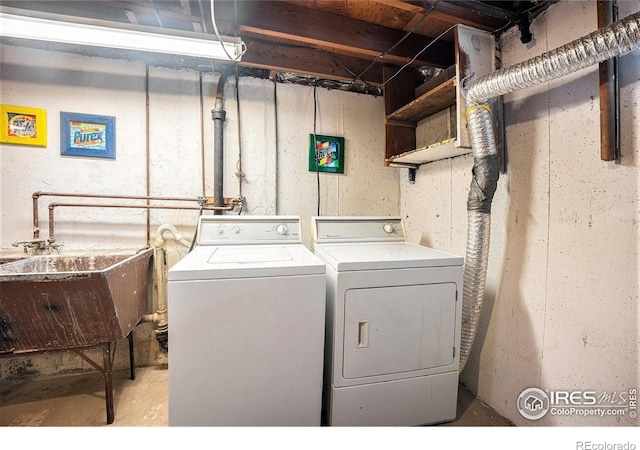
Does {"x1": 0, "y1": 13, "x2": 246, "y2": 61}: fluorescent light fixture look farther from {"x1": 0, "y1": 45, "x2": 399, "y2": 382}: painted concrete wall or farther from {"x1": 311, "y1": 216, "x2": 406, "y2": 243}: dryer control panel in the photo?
{"x1": 311, "y1": 216, "x2": 406, "y2": 243}: dryer control panel

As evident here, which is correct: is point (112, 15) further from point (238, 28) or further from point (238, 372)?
point (238, 372)

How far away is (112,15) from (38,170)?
1186mm

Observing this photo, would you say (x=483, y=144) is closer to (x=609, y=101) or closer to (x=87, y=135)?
(x=609, y=101)

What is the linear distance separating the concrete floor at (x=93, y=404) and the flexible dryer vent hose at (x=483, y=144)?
0.34 metres

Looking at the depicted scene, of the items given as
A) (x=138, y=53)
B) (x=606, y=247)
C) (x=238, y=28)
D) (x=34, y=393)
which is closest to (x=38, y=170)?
(x=138, y=53)

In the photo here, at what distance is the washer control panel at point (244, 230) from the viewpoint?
1716 mm

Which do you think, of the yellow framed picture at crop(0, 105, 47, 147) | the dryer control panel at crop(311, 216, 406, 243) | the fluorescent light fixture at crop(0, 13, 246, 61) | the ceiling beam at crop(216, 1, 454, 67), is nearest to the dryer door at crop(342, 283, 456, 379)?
the dryer control panel at crop(311, 216, 406, 243)

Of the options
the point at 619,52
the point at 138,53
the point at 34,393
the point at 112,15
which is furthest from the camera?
the point at 138,53

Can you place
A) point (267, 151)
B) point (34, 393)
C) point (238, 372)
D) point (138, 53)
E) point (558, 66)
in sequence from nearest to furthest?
point (558, 66)
point (238, 372)
point (34, 393)
point (138, 53)
point (267, 151)

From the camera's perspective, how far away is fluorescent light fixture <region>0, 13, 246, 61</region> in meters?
1.19

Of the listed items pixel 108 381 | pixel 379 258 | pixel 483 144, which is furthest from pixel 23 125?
pixel 483 144

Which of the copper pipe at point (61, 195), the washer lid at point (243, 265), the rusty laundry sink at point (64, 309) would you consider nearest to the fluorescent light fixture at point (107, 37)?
the copper pipe at point (61, 195)
